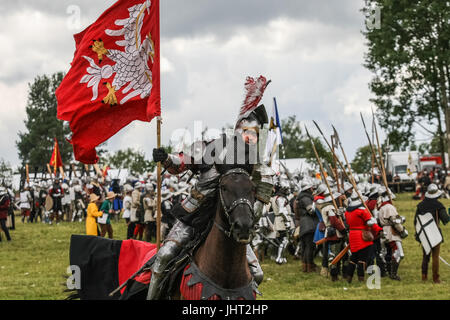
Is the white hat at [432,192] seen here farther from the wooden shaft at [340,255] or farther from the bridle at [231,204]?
the bridle at [231,204]

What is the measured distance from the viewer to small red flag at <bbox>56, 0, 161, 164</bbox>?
7.20 meters

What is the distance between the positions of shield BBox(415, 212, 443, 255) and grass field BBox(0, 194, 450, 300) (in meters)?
0.84

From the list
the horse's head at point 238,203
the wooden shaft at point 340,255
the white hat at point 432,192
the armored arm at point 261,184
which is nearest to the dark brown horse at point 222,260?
the horse's head at point 238,203

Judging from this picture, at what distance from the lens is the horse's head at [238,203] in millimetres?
4784

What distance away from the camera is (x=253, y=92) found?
6.12 m

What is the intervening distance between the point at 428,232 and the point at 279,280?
3.43 m

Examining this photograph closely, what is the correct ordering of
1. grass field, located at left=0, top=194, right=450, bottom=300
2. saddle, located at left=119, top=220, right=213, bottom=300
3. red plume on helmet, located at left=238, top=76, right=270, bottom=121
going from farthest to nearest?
grass field, located at left=0, top=194, right=450, bottom=300, red plume on helmet, located at left=238, top=76, right=270, bottom=121, saddle, located at left=119, top=220, right=213, bottom=300

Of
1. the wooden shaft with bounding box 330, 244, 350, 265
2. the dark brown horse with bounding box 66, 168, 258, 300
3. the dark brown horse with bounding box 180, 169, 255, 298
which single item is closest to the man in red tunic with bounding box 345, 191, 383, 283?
the wooden shaft with bounding box 330, 244, 350, 265

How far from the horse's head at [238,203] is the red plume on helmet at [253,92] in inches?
39.8

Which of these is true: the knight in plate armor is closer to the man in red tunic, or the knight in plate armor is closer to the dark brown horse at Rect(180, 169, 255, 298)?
the dark brown horse at Rect(180, 169, 255, 298)

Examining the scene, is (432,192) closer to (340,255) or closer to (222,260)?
(340,255)
